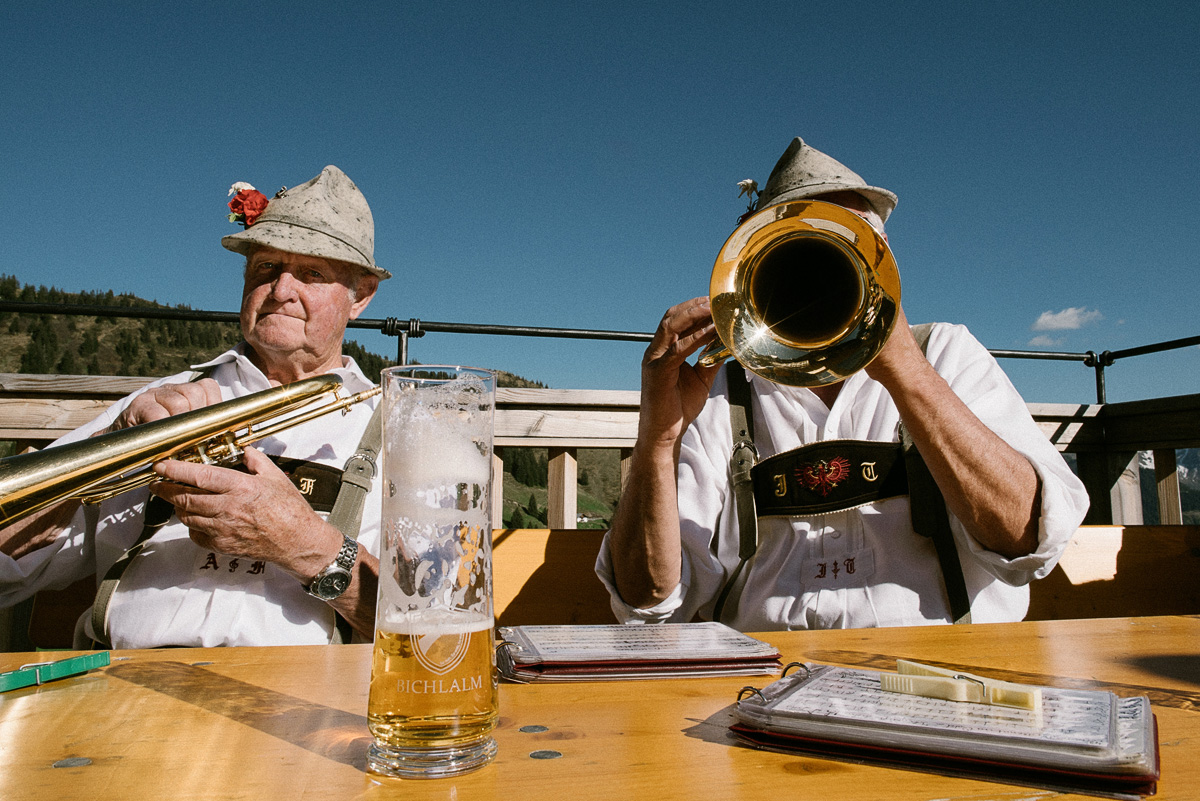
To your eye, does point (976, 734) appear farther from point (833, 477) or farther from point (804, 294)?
point (833, 477)

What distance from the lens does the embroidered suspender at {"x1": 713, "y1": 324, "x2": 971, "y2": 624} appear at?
70.3 inches

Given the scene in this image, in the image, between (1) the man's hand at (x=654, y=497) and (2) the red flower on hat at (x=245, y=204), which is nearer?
(1) the man's hand at (x=654, y=497)

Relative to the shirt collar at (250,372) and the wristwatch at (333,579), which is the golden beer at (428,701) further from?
the shirt collar at (250,372)

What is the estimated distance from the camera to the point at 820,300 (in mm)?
1611

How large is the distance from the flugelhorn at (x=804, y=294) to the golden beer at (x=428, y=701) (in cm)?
98

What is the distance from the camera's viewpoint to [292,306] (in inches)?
91.0

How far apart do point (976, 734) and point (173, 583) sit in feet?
5.97

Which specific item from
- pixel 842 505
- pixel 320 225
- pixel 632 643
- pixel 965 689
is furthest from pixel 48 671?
pixel 320 225

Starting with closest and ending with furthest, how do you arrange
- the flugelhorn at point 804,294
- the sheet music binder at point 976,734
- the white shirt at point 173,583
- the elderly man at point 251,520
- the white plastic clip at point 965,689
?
the sheet music binder at point 976,734, the white plastic clip at point 965,689, the flugelhorn at point 804,294, the elderly man at point 251,520, the white shirt at point 173,583

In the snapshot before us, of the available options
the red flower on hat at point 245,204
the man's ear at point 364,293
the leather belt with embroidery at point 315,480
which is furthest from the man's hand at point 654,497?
the red flower on hat at point 245,204

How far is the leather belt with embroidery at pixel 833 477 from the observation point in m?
1.83

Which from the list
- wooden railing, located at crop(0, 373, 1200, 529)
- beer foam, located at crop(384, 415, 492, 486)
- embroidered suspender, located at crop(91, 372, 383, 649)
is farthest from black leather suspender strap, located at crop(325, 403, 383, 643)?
beer foam, located at crop(384, 415, 492, 486)

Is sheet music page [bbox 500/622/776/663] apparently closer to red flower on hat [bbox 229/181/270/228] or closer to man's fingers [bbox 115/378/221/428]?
man's fingers [bbox 115/378/221/428]

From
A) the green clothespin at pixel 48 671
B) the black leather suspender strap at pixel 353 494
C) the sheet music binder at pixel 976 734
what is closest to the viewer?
the sheet music binder at pixel 976 734
